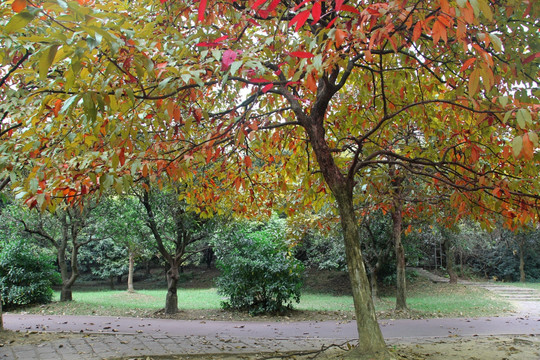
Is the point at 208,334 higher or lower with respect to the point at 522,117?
lower

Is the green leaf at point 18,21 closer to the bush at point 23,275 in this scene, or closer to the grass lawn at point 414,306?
the grass lawn at point 414,306

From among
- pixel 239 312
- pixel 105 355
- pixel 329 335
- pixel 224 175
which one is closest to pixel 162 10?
pixel 224 175

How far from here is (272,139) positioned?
6.29 metres

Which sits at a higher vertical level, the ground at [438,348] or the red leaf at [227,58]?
the red leaf at [227,58]

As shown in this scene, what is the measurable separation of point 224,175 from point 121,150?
3.65m

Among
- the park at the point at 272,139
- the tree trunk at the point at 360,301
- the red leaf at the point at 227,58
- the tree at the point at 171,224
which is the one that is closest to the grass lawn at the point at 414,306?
the park at the point at 272,139

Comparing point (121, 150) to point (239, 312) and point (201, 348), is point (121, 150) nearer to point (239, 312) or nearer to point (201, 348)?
point (201, 348)

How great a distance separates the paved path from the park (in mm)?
220

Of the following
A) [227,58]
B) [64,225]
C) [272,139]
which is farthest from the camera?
[64,225]

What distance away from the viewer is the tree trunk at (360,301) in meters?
4.03

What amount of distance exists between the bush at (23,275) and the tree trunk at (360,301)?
11.7 meters

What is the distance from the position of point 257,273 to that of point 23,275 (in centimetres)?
765

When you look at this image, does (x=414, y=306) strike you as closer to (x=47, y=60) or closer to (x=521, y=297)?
(x=521, y=297)

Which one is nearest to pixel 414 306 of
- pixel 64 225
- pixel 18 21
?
pixel 64 225
